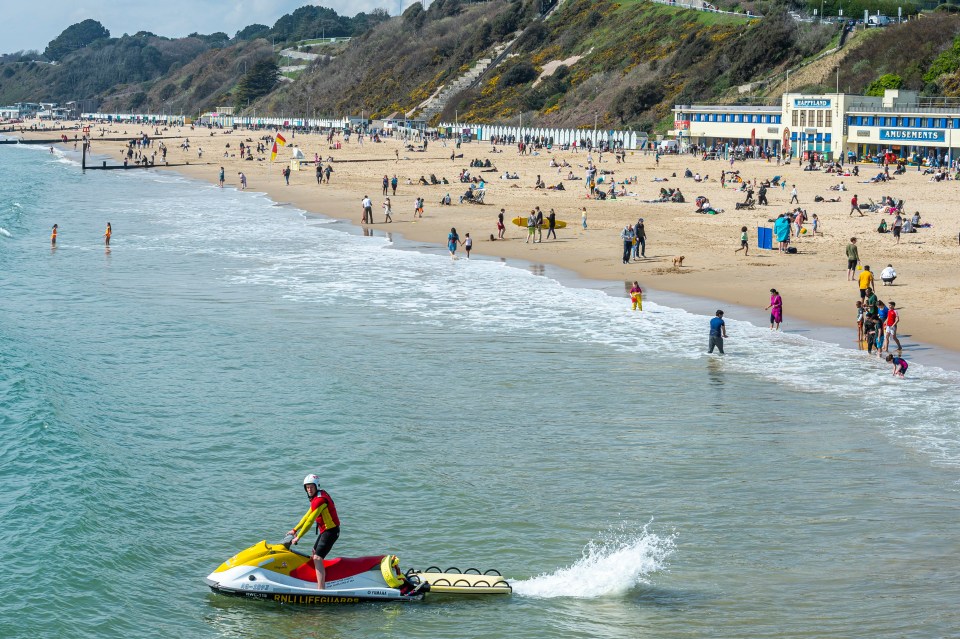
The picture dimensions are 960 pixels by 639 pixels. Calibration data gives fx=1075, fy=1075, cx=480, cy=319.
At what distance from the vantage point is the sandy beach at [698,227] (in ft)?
101

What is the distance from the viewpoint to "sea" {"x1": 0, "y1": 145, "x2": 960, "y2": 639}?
1327 centimetres

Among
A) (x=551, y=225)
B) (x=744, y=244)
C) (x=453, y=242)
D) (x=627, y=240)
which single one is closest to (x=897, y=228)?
(x=744, y=244)

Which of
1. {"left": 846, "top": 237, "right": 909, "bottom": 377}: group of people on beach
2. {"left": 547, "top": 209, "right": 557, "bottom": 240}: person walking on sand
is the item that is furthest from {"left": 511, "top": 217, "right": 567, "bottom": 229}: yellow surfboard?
{"left": 846, "top": 237, "right": 909, "bottom": 377}: group of people on beach

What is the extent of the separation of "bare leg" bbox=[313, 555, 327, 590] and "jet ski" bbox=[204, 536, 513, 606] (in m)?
0.05

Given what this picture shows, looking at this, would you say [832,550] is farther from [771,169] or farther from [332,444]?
[771,169]

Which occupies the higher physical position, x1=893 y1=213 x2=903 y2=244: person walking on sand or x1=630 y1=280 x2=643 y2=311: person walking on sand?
x1=893 y1=213 x2=903 y2=244: person walking on sand

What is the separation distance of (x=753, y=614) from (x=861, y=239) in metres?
30.0

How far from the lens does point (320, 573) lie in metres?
13.4

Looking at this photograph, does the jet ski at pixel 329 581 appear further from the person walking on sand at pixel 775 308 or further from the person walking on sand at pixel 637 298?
the person walking on sand at pixel 637 298

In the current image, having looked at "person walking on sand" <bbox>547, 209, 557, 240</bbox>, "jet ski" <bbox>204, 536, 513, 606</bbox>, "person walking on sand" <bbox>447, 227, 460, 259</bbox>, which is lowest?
"jet ski" <bbox>204, 536, 513, 606</bbox>

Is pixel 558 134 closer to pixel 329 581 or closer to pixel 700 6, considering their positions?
pixel 700 6

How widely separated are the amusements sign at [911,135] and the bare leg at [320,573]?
219 ft

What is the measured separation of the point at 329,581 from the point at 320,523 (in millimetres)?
786

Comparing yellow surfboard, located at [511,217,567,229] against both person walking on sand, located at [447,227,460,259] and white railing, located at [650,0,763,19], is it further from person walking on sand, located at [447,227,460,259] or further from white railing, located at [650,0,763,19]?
white railing, located at [650,0,763,19]
